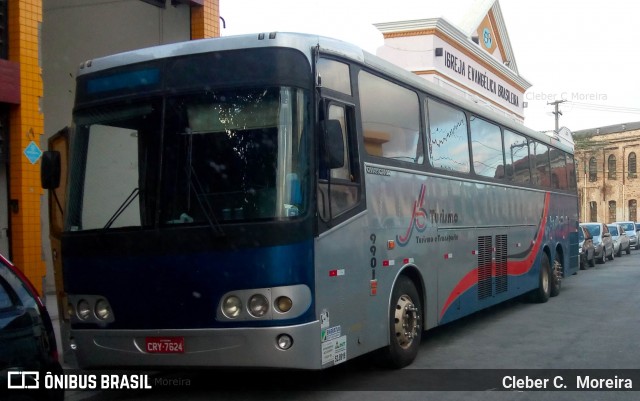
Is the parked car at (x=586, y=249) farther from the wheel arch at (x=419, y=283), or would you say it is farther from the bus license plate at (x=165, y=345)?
the bus license plate at (x=165, y=345)

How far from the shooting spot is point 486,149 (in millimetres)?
12188

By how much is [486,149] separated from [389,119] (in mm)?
4171

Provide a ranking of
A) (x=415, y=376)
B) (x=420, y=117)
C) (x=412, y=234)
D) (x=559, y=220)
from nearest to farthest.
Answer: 1. (x=415, y=376)
2. (x=412, y=234)
3. (x=420, y=117)
4. (x=559, y=220)

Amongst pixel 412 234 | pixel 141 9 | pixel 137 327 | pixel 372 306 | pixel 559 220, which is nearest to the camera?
pixel 137 327

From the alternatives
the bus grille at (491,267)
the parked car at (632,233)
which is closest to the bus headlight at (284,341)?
the bus grille at (491,267)

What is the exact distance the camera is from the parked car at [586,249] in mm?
27134

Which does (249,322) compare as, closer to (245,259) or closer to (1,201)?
(245,259)

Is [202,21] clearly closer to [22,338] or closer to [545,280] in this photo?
[545,280]

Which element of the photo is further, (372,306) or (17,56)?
(17,56)

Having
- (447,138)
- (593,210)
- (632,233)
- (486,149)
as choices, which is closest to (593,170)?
(593,210)

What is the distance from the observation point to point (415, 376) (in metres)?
8.18

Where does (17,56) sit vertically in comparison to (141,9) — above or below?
below

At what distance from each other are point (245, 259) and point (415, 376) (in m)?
2.92

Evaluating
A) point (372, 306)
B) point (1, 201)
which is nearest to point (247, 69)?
point (372, 306)
